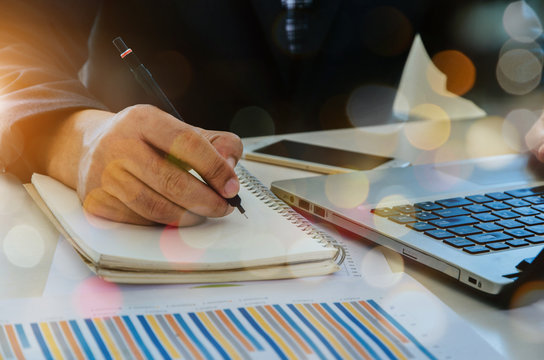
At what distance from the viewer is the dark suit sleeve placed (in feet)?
2.05

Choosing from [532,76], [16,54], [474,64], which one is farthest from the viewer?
[474,64]

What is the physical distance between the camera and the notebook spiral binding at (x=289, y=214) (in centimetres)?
46

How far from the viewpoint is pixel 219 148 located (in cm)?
55

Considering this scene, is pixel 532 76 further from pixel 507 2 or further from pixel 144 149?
pixel 144 149

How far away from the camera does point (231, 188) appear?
476mm

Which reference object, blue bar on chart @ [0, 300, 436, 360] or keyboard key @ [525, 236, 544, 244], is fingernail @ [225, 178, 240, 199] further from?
keyboard key @ [525, 236, 544, 244]

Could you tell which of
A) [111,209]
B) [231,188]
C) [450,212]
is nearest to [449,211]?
[450,212]

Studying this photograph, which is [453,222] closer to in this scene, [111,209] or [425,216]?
[425,216]

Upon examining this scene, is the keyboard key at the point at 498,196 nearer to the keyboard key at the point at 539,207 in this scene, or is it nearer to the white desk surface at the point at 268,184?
the keyboard key at the point at 539,207

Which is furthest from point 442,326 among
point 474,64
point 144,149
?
point 474,64

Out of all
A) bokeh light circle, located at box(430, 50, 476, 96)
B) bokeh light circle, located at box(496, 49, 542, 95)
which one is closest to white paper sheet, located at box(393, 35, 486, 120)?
bokeh light circle, located at box(430, 50, 476, 96)

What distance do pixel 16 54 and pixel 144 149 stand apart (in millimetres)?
391

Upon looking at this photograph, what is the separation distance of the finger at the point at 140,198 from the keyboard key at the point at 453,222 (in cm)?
24

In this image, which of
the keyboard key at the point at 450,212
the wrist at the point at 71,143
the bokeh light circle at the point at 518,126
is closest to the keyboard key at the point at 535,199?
the keyboard key at the point at 450,212
